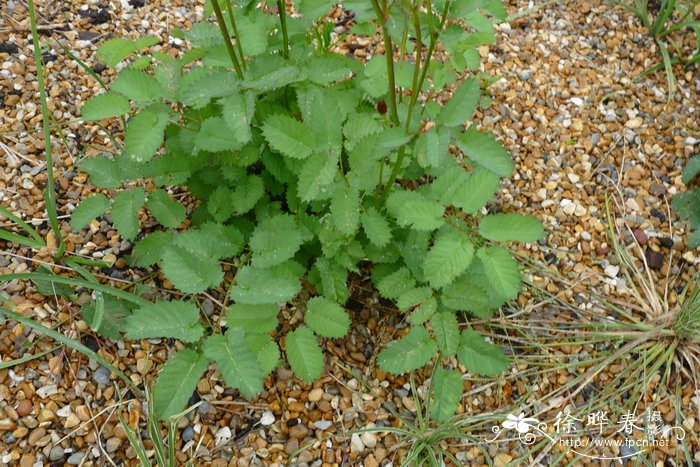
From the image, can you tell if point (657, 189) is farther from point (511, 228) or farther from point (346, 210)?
point (346, 210)

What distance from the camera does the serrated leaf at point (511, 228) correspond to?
4.47 ft

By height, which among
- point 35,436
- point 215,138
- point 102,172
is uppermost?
point 215,138

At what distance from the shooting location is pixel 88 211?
157 cm

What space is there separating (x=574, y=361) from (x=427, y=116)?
2.59ft

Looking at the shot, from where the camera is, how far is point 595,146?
7.14 ft

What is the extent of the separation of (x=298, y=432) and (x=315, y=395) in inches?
4.0

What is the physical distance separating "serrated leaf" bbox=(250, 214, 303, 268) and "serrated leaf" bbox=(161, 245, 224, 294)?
0.09 metres

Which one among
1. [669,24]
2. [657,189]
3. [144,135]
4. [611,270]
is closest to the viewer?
[144,135]

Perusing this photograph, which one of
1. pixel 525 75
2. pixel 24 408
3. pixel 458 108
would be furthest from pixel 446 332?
pixel 525 75

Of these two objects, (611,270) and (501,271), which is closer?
(501,271)

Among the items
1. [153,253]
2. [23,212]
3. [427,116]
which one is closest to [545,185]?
[427,116]

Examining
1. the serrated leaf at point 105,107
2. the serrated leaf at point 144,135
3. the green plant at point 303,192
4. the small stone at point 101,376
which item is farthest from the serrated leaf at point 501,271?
the small stone at point 101,376

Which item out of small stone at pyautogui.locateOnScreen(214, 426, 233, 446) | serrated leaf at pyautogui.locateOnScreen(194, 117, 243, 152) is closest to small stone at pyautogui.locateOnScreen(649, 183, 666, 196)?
serrated leaf at pyautogui.locateOnScreen(194, 117, 243, 152)

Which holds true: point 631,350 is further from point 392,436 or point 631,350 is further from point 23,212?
point 23,212
